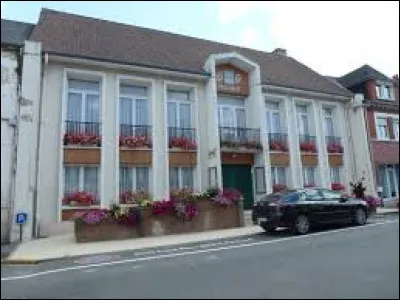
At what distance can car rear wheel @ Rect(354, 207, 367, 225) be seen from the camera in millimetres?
15430

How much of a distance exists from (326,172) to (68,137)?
13896 mm

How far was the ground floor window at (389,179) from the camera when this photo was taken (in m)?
25.2

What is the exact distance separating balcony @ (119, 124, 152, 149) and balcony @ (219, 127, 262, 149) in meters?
3.63

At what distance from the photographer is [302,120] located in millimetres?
23750

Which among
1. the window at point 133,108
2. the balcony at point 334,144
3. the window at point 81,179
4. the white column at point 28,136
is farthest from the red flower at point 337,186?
the white column at point 28,136

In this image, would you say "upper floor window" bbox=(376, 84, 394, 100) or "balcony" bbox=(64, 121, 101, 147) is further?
"upper floor window" bbox=(376, 84, 394, 100)

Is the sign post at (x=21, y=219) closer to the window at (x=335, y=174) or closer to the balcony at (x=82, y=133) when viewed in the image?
the balcony at (x=82, y=133)

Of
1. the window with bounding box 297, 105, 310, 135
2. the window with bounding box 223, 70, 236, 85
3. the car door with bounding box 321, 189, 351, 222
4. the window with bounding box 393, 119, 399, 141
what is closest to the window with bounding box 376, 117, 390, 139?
the window with bounding box 393, 119, 399, 141

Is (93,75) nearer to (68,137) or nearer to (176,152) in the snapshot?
(68,137)

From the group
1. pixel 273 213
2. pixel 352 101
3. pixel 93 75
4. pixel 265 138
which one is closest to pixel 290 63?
pixel 352 101

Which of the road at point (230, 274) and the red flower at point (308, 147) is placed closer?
the road at point (230, 274)

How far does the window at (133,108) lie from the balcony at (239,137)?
A: 12.6 feet

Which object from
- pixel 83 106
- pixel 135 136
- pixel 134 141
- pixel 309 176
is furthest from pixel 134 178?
pixel 309 176

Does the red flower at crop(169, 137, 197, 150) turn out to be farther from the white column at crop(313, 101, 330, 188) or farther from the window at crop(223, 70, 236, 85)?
the white column at crop(313, 101, 330, 188)
